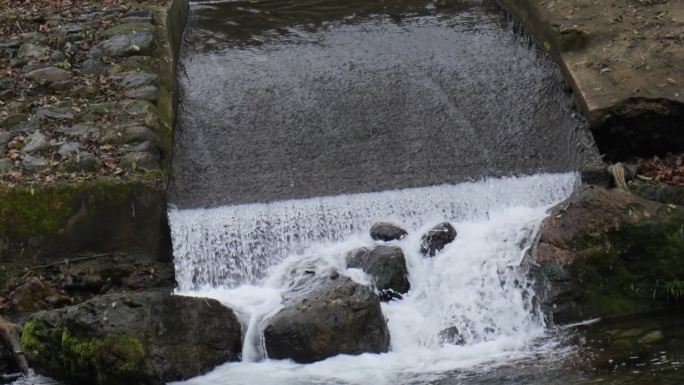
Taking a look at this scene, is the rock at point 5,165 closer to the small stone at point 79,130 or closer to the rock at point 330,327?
the small stone at point 79,130

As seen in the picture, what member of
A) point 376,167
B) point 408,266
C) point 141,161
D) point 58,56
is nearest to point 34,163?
point 141,161

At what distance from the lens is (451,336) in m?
8.40

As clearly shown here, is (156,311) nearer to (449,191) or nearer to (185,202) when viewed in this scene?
(185,202)

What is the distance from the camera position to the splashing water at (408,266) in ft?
26.1

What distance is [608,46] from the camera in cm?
1143

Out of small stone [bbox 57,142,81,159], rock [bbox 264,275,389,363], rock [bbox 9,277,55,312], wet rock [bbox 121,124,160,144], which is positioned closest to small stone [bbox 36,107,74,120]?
small stone [bbox 57,142,81,159]

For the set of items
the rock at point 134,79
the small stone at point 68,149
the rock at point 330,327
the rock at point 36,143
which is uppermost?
the rock at point 134,79

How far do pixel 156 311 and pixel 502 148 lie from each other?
438 cm

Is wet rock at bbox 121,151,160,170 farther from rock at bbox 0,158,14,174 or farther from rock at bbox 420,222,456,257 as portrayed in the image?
rock at bbox 420,222,456,257

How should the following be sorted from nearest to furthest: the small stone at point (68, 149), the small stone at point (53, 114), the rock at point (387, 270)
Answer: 1. the rock at point (387, 270)
2. the small stone at point (68, 149)
3. the small stone at point (53, 114)

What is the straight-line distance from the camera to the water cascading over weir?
8547 mm

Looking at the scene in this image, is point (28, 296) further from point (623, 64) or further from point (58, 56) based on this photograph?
point (623, 64)

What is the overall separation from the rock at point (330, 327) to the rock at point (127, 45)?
4.90m

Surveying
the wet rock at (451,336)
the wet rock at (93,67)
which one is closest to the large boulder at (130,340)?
the wet rock at (451,336)
